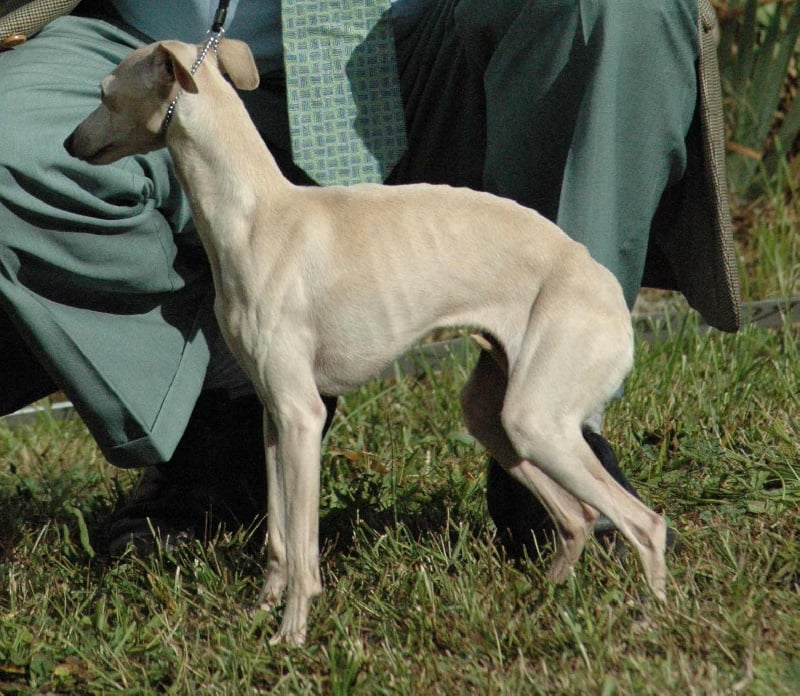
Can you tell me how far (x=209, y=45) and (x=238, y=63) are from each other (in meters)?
0.07

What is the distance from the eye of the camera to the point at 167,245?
2820 millimetres

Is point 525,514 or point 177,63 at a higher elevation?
point 177,63

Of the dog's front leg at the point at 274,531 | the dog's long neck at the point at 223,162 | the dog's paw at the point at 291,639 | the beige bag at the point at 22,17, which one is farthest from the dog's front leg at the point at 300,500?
the beige bag at the point at 22,17

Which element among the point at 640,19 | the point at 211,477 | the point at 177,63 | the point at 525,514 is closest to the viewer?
the point at 177,63

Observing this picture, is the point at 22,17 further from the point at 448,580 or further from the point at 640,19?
the point at 448,580

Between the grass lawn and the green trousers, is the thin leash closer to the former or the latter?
the green trousers

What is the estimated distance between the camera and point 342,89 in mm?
2805

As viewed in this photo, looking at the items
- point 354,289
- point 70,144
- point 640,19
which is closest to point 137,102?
point 70,144

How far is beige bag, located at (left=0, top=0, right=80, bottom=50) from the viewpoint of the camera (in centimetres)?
285

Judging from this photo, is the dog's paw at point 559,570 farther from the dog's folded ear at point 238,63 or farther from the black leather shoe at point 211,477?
the dog's folded ear at point 238,63

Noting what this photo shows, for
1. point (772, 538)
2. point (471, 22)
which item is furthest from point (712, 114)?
point (772, 538)

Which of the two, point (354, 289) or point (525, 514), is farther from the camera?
point (525, 514)

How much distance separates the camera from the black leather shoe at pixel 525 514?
8.89ft

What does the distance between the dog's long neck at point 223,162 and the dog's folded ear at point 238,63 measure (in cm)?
8
